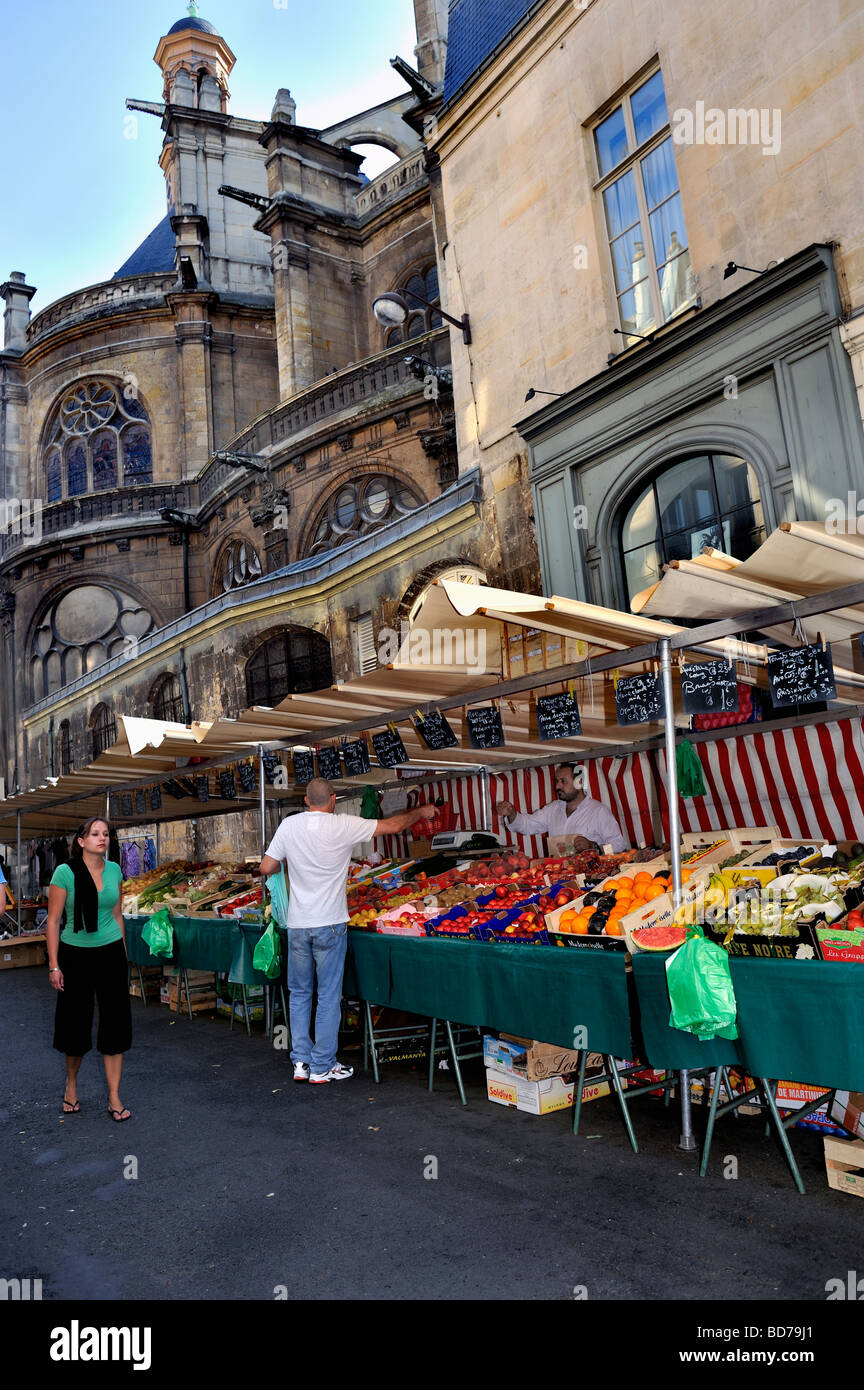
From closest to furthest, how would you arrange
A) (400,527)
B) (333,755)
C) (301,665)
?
(333,755), (400,527), (301,665)

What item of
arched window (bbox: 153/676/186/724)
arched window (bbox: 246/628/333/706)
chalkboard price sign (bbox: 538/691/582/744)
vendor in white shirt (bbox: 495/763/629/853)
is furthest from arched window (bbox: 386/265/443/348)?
chalkboard price sign (bbox: 538/691/582/744)

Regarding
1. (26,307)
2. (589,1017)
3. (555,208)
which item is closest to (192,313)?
(26,307)

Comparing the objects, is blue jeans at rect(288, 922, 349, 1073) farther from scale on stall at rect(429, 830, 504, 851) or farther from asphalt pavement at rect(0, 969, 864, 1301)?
scale on stall at rect(429, 830, 504, 851)

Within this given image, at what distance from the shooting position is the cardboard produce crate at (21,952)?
637 inches

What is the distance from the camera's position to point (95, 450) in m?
31.5

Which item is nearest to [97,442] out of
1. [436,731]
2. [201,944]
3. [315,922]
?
[201,944]

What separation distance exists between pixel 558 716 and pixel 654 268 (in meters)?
5.61

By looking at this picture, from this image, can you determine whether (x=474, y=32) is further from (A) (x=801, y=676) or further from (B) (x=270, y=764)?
(A) (x=801, y=676)

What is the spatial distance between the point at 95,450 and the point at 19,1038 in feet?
84.5

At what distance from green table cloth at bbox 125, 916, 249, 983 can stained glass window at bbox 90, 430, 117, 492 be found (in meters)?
24.0

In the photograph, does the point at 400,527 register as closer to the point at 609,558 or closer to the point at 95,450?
the point at 609,558

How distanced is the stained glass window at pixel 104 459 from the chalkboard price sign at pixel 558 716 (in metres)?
27.7

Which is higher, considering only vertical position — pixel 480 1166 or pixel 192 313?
pixel 192 313

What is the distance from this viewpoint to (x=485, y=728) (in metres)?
7.55
